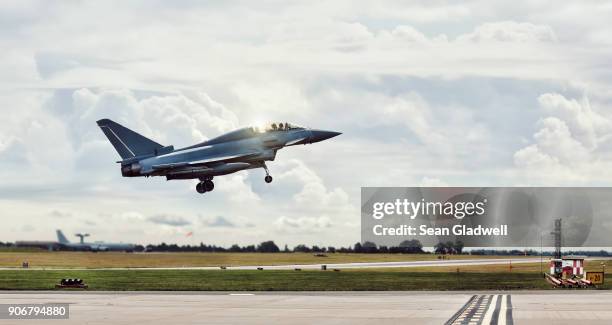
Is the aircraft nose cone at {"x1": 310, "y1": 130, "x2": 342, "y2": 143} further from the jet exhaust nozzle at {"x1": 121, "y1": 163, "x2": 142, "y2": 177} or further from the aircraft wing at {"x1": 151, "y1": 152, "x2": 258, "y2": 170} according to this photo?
the jet exhaust nozzle at {"x1": 121, "y1": 163, "x2": 142, "y2": 177}

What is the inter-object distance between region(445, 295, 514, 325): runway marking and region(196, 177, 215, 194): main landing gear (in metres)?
12.8

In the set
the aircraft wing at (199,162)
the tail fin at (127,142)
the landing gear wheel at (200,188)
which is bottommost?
the landing gear wheel at (200,188)

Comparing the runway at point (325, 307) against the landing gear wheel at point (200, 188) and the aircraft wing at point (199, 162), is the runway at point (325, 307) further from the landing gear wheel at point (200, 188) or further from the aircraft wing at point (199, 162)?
the aircraft wing at point (199, 162)

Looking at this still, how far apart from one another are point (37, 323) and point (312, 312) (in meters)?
16.0

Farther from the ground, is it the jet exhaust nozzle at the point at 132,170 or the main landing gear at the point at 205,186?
the jet exhaust nozzle at the point at 132,170

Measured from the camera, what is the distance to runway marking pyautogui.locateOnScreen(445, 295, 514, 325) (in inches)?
1745

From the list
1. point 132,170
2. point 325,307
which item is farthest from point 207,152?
point 325,307

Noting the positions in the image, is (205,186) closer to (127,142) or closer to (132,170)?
(132,170)

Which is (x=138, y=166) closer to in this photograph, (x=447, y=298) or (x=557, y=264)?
(x=447, y=298)

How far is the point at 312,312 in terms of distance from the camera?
52469 millimetres

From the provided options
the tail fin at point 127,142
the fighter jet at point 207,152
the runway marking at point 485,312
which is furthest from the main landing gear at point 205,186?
the runway marking at point 485,312

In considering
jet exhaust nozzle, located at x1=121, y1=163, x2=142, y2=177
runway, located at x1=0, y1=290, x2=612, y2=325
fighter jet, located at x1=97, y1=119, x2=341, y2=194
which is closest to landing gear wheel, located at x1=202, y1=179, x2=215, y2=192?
fighter jet, located at x1=97, y1=119, x2=341, y2=194

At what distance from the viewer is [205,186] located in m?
41.8

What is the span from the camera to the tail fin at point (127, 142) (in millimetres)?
45312
